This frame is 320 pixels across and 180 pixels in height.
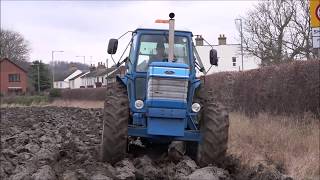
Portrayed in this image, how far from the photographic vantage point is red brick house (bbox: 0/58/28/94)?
77.7 meters

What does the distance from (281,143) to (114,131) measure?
14.5 feet

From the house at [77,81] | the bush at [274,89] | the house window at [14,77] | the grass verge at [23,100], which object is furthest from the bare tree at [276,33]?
the house at [77,81]

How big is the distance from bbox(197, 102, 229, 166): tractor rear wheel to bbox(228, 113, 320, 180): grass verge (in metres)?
0.69

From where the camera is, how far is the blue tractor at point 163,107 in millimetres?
9305

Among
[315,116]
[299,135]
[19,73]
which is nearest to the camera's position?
[299,135]

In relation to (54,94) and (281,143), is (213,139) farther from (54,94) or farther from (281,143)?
(54,94)

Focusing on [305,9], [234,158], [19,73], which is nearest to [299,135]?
[234,158]

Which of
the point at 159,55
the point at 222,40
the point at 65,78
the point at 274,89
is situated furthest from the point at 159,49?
the point at 65,78

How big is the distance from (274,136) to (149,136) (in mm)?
4292

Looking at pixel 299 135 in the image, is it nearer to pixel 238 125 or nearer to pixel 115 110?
pixel 238 125

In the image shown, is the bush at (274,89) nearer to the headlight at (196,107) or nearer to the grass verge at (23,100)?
the headlight at (196,107)

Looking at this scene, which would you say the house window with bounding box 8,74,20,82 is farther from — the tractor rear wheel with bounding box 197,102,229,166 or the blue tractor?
the tractor rear wheel with bounding box 197,102,229,166

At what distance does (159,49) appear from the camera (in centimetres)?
1034

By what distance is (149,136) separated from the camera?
9.55 meters
